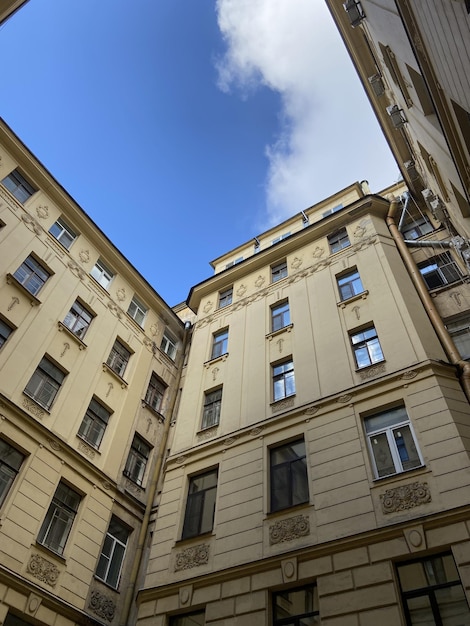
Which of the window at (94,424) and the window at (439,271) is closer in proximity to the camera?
the window at (94,424)

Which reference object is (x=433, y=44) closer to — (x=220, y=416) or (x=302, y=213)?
(x=220, y=416)

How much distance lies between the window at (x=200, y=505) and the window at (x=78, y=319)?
779 cm

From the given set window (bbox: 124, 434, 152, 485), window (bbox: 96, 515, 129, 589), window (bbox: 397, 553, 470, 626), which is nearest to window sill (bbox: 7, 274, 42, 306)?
window (bbox: 124, 434, 152, 485)

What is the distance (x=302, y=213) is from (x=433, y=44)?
17183mm

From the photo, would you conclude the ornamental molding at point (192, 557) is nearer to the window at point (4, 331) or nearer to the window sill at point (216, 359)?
the window sill at point (216, 359)

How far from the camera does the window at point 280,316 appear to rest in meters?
19.6

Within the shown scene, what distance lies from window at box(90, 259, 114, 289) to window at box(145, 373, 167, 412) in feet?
16.4

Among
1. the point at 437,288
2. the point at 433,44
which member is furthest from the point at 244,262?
the point at 433,44

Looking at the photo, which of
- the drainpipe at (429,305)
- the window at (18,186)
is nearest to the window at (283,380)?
the drainpipe at (429,305)

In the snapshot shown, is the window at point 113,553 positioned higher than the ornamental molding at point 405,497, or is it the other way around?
the window at point 113,553

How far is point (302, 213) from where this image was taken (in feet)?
89.2

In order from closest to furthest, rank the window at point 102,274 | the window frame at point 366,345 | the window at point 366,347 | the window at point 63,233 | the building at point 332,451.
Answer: the building at point 332,451, the window frame at point 366,345, the window at point 366,347, the window at point 63,233, the window at point 102,274

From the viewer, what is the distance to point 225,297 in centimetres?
2458

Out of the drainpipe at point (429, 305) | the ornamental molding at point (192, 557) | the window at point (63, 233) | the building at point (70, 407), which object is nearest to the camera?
the ornamental molding at point (192, 557)
